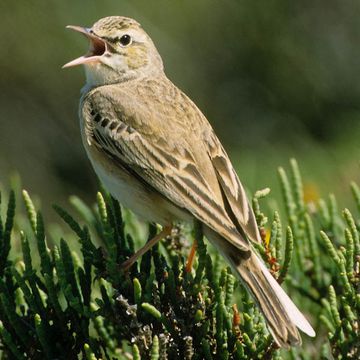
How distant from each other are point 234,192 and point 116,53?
161cm

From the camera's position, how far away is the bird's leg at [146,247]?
404 cm

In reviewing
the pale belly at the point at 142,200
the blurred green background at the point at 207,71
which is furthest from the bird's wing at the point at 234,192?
the blurred green background at the point at 207,71

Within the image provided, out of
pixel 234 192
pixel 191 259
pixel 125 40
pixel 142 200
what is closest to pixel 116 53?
pixel 125 40

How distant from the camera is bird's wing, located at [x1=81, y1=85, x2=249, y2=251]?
4281mm

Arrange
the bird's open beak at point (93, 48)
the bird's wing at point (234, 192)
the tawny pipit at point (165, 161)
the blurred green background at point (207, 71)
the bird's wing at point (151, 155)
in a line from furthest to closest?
the blurred green background at point (207, 71) → the bird's open beak at point (93, 48) → the bird's wing at point (151, 155) → the bird's wing at point (234, 192) → the tawny pipit at point (165, 161)

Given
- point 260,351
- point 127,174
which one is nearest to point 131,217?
point 127,174

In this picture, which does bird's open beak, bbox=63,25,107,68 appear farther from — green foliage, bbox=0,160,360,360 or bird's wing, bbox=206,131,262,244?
green foliage, bbox=0,160,360,360

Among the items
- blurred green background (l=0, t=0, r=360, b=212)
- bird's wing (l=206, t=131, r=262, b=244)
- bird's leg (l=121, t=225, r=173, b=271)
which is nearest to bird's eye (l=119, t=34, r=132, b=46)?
bird's wing (l=206, t=131, r=262, b=244)

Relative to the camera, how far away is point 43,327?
12.6 feet

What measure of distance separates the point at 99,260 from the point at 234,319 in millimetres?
690

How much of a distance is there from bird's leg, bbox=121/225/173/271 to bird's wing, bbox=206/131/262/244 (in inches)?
12.9

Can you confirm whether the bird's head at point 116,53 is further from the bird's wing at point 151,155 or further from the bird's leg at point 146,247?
the bird's leg at point 146,247

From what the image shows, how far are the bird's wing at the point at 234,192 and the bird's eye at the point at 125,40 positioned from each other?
42.9 inches

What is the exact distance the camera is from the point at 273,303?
12.4ft
